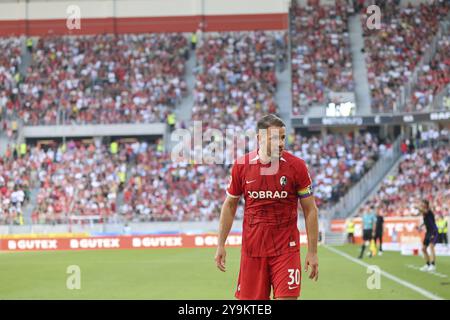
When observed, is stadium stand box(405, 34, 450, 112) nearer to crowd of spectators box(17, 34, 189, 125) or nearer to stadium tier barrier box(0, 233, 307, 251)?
stadium tier barrier box(0, 233, 307, 251)

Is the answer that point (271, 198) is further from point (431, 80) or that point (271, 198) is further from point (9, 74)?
point (9, 74)

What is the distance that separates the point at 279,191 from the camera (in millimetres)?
8625

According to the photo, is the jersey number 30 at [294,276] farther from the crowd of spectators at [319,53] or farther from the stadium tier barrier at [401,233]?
the crowd of spectators at [319,53]

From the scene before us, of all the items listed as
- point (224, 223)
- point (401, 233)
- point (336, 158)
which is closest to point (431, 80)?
point (336, 158)

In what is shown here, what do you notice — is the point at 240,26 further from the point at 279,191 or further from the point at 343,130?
the point at 279,191

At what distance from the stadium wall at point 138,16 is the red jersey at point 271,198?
53.1 meters

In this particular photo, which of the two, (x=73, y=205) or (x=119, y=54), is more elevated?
(x=119, y=54)

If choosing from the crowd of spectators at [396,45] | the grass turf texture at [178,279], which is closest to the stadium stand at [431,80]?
the crowd of spectators at [396,45]

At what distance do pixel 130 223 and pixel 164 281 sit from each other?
86.8 ft

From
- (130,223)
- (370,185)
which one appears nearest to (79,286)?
(130,223)

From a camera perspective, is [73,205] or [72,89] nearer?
[73,205]

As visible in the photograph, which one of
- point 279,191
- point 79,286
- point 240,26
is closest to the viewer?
point 279,191

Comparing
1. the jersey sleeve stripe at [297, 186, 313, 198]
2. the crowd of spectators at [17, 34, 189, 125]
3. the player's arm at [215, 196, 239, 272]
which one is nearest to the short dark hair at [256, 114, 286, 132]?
the jersey sleeve stripe at [297, 186, 313, 198]
